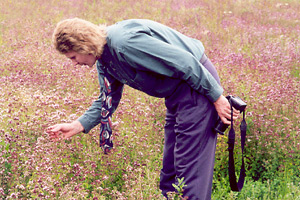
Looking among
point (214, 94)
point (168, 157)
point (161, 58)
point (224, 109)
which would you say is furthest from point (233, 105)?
point (168, 157)

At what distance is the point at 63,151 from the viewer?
113 inches

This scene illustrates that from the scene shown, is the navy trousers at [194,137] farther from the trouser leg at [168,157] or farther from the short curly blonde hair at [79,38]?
Result: the short curly blonde hair at [79,38]

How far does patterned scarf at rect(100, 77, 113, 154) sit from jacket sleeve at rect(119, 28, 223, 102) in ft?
1.79

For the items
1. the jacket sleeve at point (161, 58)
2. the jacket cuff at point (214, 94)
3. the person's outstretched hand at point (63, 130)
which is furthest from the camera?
the person's outstretched hand at point (63, 130)

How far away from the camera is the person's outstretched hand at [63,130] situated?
2607mm

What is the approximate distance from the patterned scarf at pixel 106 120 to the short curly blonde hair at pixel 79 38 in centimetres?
44

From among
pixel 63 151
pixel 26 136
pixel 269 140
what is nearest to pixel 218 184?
pixel 269 140

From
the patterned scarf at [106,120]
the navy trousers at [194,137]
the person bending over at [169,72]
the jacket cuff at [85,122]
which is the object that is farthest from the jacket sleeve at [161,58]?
the jacket cuff at [85,122]

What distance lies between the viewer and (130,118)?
12.8ft

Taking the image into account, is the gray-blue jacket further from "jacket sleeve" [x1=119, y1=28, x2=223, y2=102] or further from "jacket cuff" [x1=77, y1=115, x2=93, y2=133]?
"jacket cuff" [x1=77, y1=115, x2=93, y2=133]

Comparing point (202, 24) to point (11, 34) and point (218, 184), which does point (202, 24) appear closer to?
point (11, 34)

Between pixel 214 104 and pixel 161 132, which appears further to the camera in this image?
pixel 161 132

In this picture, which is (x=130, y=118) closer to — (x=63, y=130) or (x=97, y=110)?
(x=97, y=110)

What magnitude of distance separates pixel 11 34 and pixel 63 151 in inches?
253
